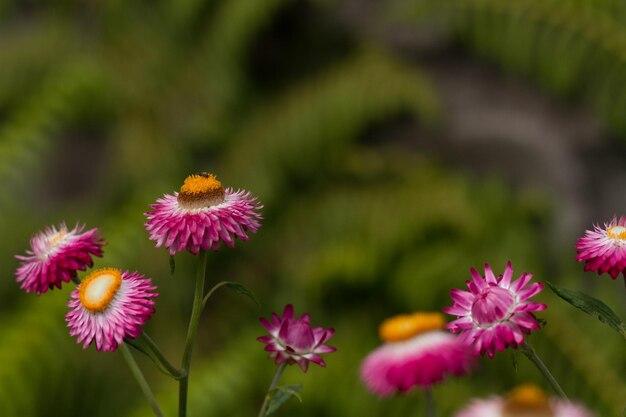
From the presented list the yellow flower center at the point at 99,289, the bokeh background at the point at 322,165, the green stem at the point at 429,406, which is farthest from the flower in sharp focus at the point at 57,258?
the bokeh background at the point at 322,165

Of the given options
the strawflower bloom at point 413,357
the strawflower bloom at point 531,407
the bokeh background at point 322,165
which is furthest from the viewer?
the bokeh background at point 322,165

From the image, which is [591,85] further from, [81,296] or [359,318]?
[81,296]

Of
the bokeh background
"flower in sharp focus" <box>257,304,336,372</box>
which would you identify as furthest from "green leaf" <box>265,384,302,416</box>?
the bokeh background

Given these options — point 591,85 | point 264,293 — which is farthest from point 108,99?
point 591,85

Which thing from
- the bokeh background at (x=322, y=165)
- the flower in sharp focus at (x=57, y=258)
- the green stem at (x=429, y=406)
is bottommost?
the green stem at (x=429, y=406)

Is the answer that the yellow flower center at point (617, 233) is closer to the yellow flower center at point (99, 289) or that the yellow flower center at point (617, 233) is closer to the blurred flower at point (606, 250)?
the blurred flower at point (606, 250)

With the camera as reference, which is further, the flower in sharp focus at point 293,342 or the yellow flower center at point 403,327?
the yellow flower center at point 403,327

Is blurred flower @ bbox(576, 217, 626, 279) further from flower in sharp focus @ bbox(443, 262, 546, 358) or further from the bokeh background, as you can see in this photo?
the bokeh background

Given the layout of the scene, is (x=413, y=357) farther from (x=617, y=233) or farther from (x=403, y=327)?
(x=617, y=233)
